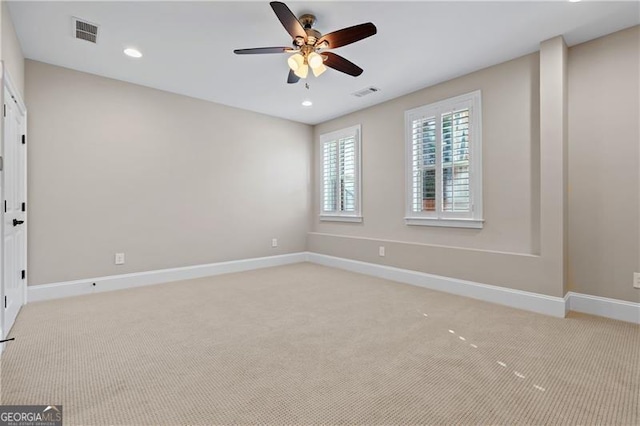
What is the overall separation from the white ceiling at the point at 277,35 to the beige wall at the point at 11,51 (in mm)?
80

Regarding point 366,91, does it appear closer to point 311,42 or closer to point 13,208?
point 311,42

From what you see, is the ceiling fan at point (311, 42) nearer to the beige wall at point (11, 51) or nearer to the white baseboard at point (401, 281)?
the beige wall at point (11, 51)

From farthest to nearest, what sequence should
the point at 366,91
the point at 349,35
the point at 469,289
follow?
the point at 366,91 < the point at 469,289 < the point at 349,35

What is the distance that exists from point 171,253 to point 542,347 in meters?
4.44

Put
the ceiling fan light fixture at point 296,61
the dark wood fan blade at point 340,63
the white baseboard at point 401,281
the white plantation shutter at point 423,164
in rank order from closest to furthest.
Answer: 1. the ceiling fan light fixture at point 296,61
2. the dark wood fan blade at point 340,63
3. the white baseboard at point 401,281
4. the white plantation shutter at point 423,164

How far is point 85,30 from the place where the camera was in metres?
2.99

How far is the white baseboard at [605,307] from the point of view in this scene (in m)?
2.92

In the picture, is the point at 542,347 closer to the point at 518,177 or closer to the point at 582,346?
the point at 582,346

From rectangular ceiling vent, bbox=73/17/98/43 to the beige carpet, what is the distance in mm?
2723

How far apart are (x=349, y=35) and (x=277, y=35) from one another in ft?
2.94

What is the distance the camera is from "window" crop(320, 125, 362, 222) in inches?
217

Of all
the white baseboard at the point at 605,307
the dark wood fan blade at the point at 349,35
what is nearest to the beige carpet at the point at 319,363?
the white baseboard at the point at 605,307

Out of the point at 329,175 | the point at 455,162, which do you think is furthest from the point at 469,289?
the point at 329,175

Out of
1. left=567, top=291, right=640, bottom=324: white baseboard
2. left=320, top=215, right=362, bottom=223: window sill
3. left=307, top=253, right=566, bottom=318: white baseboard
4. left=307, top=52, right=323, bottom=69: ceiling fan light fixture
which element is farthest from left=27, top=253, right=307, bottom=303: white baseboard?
left=567, top=291, right=640, bottom=324: white baseboard
